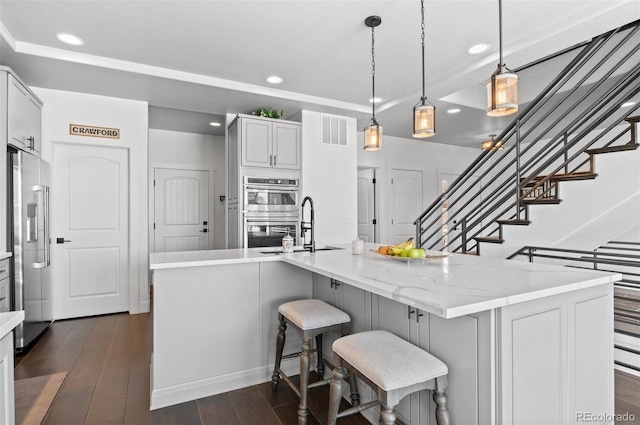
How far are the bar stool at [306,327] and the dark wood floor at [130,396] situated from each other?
136mm

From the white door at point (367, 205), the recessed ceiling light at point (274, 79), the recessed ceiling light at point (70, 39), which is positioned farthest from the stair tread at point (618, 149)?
the recessed ceiling light at point (70, 39)

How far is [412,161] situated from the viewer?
6.86 m

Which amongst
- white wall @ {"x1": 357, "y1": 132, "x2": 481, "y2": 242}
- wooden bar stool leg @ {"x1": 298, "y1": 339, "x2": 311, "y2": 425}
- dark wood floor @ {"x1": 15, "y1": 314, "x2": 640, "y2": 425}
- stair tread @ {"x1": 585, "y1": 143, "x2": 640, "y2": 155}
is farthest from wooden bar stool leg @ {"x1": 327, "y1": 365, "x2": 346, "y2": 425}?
white wall @ {"x1": 357, "y1": 132, "x2": 481, "y2": 242}

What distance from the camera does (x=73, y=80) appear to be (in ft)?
11.9

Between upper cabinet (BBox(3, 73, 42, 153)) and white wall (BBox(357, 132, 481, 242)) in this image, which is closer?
upper cabinet (BBox(3, 73, 42, 153))

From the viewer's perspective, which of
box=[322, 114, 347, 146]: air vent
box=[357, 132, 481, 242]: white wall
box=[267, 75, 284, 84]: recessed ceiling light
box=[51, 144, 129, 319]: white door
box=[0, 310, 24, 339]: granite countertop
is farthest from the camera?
box=[357, 132, 481, 242]: white wall

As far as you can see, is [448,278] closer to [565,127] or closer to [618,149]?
[618,149]

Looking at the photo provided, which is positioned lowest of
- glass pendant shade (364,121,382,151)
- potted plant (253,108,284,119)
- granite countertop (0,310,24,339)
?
granite countertop (0,310,24,339)

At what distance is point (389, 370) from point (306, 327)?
0.73 m

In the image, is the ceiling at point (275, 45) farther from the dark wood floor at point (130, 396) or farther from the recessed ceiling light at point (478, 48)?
the dark wood floor at point (130, 396)

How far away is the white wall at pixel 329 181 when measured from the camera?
4.84m

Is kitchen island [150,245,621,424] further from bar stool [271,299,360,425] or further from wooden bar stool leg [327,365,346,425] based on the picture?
wooden bar stool leg [327,365,346,425]

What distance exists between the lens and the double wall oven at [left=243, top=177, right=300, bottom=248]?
4.38m

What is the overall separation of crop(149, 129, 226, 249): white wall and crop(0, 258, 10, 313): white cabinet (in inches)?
113
